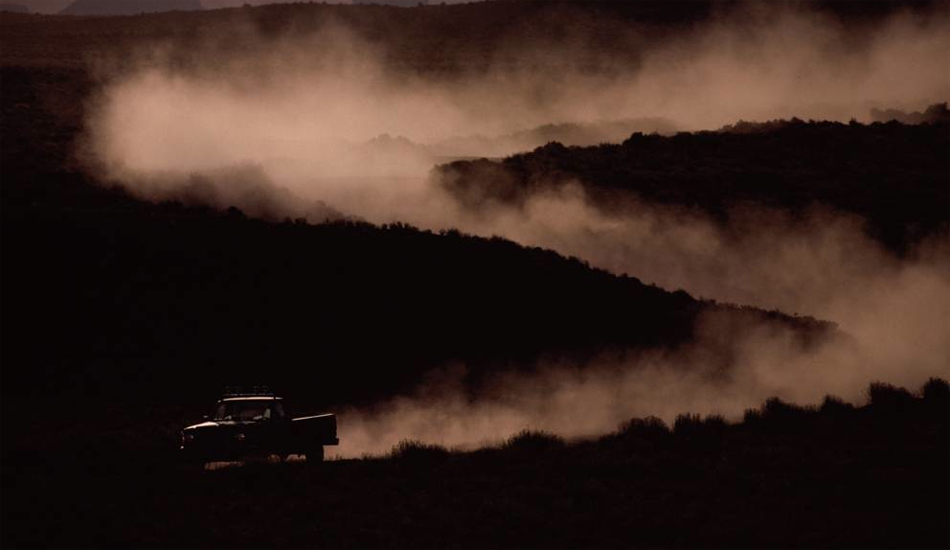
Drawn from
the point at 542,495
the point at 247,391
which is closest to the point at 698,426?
the point at 542,495

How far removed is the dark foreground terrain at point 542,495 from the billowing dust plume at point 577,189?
23.1 ft

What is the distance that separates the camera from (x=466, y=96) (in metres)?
87.9

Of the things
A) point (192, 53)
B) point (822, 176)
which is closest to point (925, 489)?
point (822, 176)

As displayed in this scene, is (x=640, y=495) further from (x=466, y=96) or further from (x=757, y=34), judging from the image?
(x=757, y=34)

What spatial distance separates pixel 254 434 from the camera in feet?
75.1

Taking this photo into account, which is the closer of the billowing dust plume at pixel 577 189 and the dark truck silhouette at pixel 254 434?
the dark truck silhouette at pixel 254 434

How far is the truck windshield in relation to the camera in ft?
78.4

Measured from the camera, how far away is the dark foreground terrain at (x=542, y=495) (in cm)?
1642

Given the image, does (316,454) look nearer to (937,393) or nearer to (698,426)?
(698,426)

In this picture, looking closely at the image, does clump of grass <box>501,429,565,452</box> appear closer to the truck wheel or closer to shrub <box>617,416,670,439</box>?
shrub <box>617,416,670,439</box>

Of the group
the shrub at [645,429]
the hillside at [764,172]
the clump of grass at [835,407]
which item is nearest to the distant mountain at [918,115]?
the hillside at [764,172]

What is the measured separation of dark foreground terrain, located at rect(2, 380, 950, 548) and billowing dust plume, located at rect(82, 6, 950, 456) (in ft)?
23.1

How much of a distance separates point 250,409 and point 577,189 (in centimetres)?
3851

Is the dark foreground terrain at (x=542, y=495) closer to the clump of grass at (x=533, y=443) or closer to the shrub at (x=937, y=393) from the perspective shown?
the clump of grass at (x=533, y=443)
